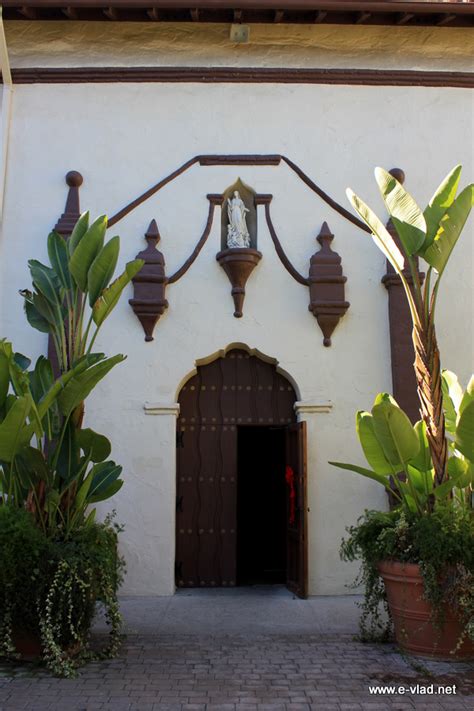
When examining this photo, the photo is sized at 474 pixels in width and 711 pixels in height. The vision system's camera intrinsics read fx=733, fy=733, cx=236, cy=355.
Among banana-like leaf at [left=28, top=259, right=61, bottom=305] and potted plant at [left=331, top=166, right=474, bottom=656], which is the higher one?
banana-like leaf at [left=28, top=259, right=61, bottom=305]

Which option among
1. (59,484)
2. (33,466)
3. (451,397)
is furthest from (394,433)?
(33,466)

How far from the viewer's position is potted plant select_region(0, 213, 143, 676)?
5.43 m

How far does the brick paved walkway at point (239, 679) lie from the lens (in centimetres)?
481

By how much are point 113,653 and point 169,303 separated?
14.0ft

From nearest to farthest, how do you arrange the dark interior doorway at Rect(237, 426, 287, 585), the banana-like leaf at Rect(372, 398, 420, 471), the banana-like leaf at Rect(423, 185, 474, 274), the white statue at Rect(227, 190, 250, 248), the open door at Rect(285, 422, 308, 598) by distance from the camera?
the banana-like leaf at Rect(372, 398, 420, 471), the banana-like leaf at Rect(423, 185, 474, 274), the open door at Rect(285, 422, 308, 598), the white statue at Rect(227, 190, 250, 248), the dark interior doorway at Rect(237, 426, 287, 585)

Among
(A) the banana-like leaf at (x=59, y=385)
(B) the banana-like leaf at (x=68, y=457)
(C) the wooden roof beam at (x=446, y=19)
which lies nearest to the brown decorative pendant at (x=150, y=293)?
(B) the banana-like leaf at (x=68, y=457)

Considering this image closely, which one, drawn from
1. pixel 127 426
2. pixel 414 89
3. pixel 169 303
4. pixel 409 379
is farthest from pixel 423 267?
pixel 127 426

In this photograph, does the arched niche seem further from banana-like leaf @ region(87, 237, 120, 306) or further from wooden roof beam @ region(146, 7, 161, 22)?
banana-like leaf @ region(87, 237, 120, 306)

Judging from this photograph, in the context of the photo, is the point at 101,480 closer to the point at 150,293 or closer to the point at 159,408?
the point at 159,408

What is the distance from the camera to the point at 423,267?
9.05m

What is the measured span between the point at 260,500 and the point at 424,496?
689 cm

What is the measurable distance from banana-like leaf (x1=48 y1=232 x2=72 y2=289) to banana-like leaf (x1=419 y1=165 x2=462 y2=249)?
3.12 m

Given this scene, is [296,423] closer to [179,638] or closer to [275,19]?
[179,638]

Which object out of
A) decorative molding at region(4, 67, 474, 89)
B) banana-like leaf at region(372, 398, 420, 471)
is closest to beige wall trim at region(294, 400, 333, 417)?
banana-like leaf at region(372, 398, 420, 471)
